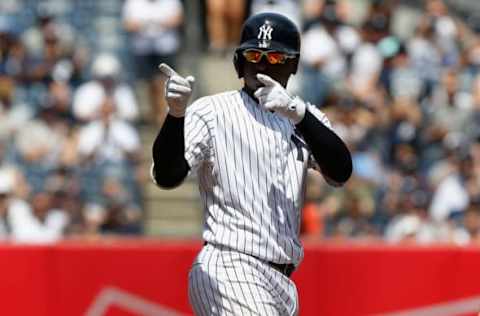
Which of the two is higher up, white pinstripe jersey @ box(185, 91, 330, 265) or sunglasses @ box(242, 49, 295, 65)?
sunglasses @ box(242, 49, 295, 65)

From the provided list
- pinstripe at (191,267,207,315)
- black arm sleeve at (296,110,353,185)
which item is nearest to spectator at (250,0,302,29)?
black arm sleeve at (296,110,353,185)

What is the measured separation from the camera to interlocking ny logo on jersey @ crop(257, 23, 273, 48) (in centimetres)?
497

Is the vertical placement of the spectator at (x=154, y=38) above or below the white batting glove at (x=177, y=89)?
above

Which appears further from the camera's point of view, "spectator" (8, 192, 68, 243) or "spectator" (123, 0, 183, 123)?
"spectator" (123, 0, 183, 123)

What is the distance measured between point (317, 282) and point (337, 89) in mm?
4659

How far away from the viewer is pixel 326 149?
4.86 m

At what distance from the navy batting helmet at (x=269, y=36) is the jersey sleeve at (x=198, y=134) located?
0.24 m

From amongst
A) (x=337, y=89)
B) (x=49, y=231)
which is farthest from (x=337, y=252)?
(x=337, y=89)

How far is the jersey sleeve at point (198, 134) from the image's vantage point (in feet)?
16.1

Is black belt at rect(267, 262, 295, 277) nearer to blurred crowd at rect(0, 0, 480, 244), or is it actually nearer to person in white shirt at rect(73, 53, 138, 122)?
blurred crowd at rect(0, 0, 480, 244)

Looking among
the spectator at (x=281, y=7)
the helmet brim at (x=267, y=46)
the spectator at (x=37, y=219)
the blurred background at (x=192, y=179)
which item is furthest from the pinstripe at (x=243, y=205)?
the spectator at (x=281, y=7)

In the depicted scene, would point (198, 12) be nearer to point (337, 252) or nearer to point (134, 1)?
point (134, 1)

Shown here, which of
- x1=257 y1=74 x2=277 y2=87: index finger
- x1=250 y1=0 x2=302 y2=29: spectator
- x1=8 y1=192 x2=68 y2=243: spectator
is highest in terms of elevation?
x1=250 y1=0 x2=302 y2=29: spectator

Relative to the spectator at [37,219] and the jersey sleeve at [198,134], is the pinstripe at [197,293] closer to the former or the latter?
the jersey sleeve at [198,134]
